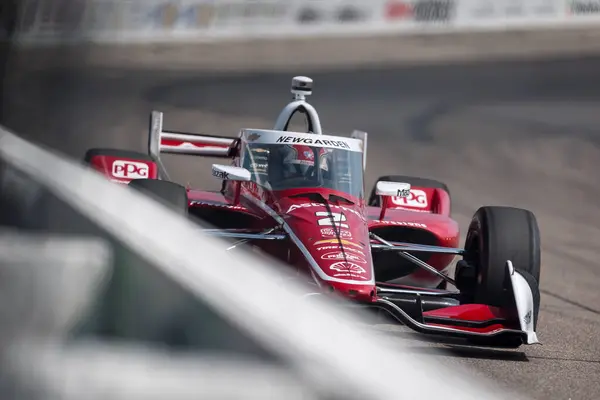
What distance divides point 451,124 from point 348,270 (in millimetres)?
13526

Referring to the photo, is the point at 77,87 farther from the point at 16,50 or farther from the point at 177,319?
the point at 177,319

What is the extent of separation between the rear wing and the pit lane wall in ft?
52.2

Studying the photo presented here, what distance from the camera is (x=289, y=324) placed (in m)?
1.71

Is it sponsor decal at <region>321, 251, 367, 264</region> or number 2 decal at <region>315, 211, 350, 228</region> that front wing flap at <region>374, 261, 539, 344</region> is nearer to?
sponsor decal at <region>321, 251, 367, 264</region>

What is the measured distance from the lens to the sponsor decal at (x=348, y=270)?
6.96 metres

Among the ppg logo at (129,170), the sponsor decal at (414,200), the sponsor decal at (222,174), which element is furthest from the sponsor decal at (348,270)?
the ppg logo at (129,170)

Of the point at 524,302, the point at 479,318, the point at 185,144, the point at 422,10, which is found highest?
the point at 422,10

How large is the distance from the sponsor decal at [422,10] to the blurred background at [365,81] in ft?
0.12

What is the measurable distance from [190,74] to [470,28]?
6354mm

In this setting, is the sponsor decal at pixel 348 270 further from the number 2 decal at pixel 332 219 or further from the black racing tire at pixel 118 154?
the black racing tire at pixel 118 154

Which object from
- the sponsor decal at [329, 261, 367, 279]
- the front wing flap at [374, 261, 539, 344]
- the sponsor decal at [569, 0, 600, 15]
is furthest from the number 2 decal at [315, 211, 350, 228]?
the sponsor decal at [569, 0, 600, 15]

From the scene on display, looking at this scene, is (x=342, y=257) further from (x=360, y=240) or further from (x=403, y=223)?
(x=403, y=223)

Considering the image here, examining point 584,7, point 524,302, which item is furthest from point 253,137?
point 584,7

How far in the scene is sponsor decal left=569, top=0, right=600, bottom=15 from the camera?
1009 inches
